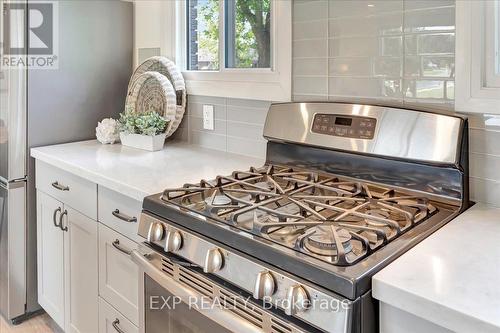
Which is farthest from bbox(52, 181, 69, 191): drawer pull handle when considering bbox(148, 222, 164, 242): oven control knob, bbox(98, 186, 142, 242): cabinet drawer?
bbox(148, 222, 164, 242): oven control knob

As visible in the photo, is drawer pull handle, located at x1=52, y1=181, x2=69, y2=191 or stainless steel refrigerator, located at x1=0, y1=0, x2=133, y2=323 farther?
stainless steel refrigerator, located at x1=0, y1=0, x2=133, y2=323

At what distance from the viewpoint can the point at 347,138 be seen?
1.43 meters

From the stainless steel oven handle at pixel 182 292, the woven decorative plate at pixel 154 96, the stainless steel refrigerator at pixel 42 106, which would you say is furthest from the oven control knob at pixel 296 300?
the stainless steel refrigerator at pixel 42 106

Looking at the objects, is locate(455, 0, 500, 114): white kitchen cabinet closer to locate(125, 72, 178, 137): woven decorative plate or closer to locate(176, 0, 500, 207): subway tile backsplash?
locate(176, 0, 500, 207): subway tile backsplash

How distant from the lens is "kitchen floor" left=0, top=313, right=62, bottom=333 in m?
2.29

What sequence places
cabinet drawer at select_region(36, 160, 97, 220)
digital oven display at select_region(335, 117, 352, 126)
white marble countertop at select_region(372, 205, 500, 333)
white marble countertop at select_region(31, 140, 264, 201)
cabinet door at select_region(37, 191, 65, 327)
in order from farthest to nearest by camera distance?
cabinet door at select_region(37, 191, 65, 327), cabinet drawer at select_region(36, 160, 97, 220), white marble countertop at select_region(31, 140, 264, 201), digital oven display at select_region(335, 117, 352, 126), white marble countertop at select_region(372, 205, 500, 333)

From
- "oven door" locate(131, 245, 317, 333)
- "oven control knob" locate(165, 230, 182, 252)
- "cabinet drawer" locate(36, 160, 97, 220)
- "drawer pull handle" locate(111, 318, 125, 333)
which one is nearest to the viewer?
"oven door" locate(131, 245, 317, 333)

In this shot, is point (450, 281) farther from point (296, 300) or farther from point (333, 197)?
point (333, 197)

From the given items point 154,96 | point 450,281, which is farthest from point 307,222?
point 154,96

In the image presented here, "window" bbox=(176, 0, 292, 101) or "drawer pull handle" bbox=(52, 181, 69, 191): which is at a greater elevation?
"window" bbox=(176, 0, 292, 101)

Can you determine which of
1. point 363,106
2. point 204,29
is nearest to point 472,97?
point 363,106

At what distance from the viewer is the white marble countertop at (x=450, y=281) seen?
73 centimetres

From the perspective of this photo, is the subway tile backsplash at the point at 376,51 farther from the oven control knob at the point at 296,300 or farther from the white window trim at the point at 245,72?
the oven control knob at the point at 296,300

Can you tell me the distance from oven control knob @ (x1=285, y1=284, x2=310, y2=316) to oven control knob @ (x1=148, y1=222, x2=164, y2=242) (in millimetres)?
485
